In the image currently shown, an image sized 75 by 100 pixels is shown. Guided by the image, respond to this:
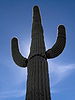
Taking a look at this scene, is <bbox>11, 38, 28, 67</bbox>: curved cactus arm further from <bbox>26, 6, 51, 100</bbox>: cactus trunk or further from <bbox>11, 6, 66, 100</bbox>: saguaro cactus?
<bbox>26, 6, 51, 100</bbox>: cactus trunk

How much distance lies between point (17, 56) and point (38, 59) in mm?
963

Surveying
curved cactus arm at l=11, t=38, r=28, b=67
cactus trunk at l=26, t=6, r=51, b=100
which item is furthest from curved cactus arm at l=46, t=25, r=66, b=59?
curved cactus arm at l=11, t=38, r=28, b=67

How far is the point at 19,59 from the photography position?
24.9 ft

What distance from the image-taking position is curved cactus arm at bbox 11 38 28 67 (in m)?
7.51

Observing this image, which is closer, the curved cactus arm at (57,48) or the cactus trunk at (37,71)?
the cactus trunk at (37,71)

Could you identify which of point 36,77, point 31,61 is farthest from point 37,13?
point 36,77

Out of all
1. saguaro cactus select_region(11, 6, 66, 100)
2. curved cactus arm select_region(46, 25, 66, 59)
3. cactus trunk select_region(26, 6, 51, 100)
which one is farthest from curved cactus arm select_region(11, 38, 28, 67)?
curved cactus arm select_region(46, 25, 66, 59)

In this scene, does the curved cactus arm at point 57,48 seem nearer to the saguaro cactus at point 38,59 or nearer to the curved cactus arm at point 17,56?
the saguaro cactus at point 38,59

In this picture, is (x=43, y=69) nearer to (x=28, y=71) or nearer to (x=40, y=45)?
(x=28, y=71)

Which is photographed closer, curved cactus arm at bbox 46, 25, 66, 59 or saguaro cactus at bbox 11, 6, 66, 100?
saguaro cactus at bbox 11, 6, 66, 100

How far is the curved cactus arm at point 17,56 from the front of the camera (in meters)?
7.51

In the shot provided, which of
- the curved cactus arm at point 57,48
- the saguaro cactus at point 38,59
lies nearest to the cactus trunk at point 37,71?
the saguaro cactus at point 38,59

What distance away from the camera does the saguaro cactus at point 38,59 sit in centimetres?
633

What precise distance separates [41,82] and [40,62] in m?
0.75
